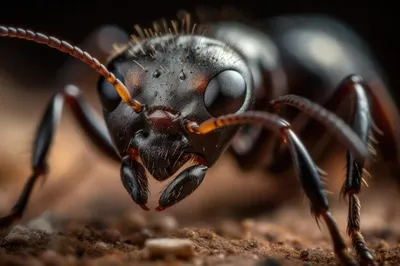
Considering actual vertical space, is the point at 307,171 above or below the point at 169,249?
above

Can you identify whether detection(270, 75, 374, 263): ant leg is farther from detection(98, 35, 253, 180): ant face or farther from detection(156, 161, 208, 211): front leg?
detection(156, 161, 208, 211): front leg

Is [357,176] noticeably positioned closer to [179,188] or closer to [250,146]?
[179,188]

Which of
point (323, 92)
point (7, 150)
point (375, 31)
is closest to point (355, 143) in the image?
point (323, 92)

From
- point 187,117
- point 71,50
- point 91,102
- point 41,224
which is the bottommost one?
point 41,224

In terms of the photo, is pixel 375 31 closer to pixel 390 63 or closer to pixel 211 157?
pixel 390 63

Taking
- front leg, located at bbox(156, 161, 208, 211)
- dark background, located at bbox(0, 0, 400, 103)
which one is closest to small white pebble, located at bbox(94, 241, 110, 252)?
front leg, located at bbox(156, 161, 208, 211)

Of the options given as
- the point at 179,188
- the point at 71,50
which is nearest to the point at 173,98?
the point at 179,188
